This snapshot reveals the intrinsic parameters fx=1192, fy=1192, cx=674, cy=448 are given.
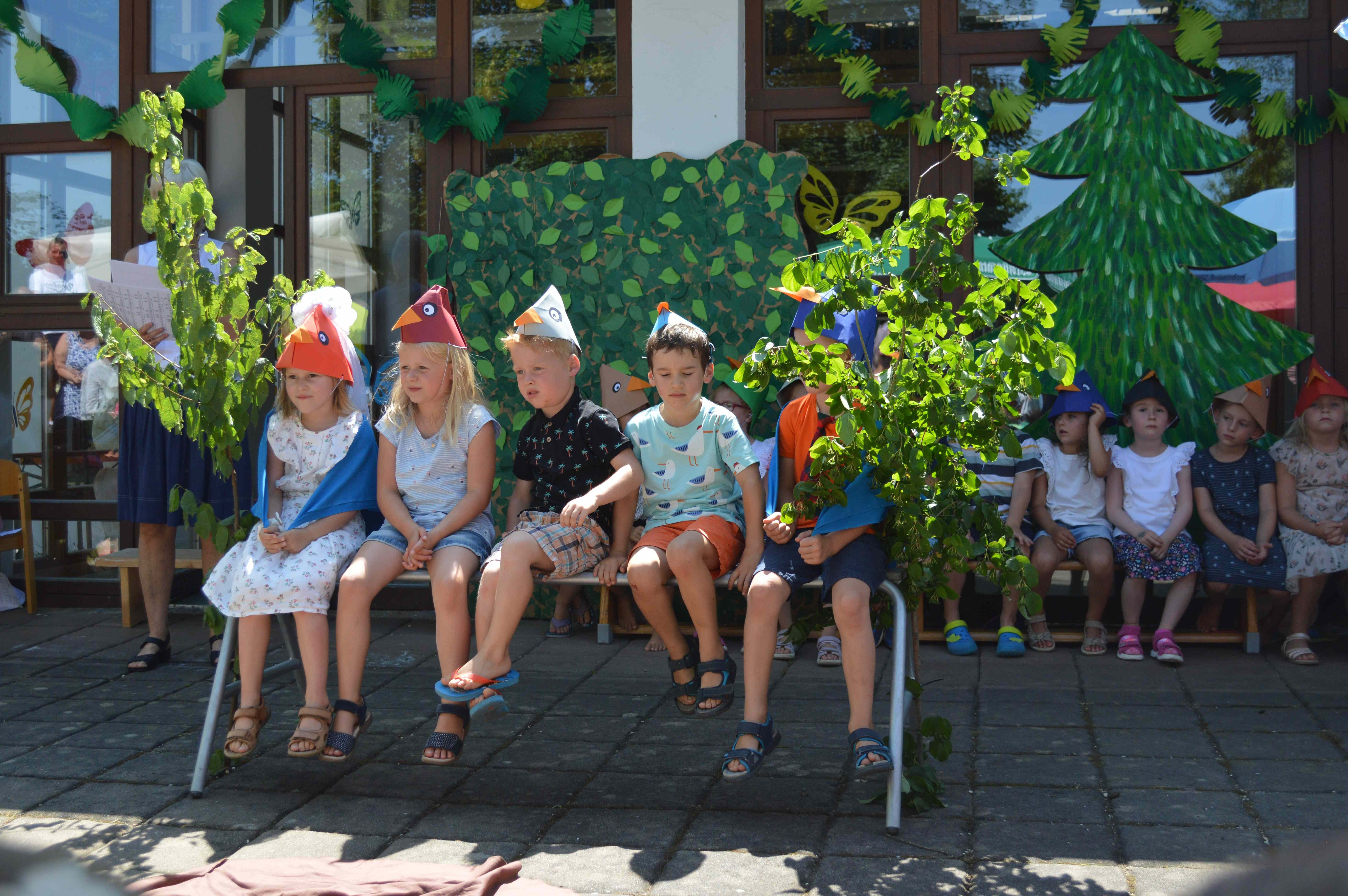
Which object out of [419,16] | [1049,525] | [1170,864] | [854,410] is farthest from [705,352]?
[419,16]

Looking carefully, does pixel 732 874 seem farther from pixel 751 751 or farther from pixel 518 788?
pixel 518 788

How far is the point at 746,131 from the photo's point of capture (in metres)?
6.09

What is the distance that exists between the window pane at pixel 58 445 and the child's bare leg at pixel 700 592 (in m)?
4.28

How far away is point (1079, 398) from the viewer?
221 inches

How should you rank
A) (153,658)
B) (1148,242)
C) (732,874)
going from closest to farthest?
(732,874) < (153,658) < (1148,242)

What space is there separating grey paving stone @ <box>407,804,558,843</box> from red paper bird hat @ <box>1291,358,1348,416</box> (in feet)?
13.0

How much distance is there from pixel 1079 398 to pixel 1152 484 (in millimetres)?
511

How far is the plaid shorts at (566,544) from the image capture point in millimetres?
3766

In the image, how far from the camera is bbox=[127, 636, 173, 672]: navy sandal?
5.16 m

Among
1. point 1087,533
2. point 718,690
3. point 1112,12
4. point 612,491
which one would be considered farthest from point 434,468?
point 1112,12

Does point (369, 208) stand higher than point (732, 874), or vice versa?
point (369, 208)

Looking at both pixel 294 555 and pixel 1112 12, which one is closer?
pixel 294 555

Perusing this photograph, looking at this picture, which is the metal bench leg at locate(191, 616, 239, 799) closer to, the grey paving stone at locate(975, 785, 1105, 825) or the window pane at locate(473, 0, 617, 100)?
the grey paving stone at locate(975, 785, 1105, 825)

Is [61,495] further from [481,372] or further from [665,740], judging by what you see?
[665,740]
